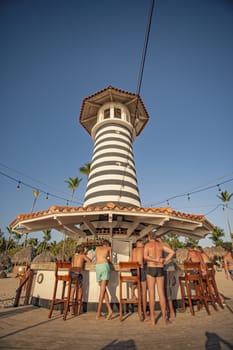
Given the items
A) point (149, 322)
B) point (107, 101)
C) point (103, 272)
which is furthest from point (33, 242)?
point (149, 322)

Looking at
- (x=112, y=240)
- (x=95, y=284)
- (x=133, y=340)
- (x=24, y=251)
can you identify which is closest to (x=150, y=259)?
(x=133, y=340)

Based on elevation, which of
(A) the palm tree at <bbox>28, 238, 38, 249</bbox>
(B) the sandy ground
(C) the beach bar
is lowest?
(B) the sandy ground

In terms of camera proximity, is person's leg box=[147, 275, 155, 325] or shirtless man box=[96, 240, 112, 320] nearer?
person's leg box=[147, 275, 155, 325]

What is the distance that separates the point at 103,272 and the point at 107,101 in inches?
471

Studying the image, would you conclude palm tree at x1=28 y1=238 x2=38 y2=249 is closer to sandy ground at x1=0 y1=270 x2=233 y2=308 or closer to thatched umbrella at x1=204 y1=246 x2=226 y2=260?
thatched umbrella at x1=204 y1=246 x2=226 y2=260

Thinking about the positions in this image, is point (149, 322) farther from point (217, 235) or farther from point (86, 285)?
point (217, 235)

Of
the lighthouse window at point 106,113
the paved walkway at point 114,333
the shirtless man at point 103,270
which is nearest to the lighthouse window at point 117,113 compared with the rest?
the lighthouse window at point 106,113

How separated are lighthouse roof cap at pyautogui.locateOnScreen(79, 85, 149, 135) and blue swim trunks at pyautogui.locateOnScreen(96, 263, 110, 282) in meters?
9.79

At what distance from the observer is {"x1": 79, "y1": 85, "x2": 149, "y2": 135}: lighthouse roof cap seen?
13.3 metres

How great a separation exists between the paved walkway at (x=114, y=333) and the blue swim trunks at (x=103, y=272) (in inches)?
35.2

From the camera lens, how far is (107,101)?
14.0 metres

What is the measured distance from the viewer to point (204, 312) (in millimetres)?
5312

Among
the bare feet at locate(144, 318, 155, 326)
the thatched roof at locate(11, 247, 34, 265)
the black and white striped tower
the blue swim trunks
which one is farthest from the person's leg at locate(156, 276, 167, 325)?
the thatched roof at locate(11, 247, 34, 265)

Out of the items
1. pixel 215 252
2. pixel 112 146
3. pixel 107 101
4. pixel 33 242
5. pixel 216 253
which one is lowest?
pixel 216 253
